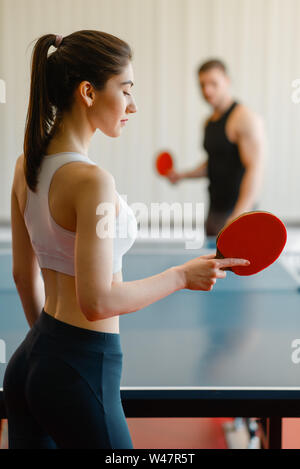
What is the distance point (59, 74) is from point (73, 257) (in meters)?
0.31

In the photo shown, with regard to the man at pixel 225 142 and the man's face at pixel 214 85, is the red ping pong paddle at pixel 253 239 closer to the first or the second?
the man at pixel 225 142

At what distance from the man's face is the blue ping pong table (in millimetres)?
1102

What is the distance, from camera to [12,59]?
495 centimetres

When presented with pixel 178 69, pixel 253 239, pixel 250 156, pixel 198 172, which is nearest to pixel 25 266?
pixel 253 239

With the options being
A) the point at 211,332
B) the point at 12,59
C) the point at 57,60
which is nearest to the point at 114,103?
the point at 57,60

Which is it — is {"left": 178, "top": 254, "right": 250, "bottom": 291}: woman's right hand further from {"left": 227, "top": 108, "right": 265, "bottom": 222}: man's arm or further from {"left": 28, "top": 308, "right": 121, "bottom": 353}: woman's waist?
{"left": 227, "top": 108, "right": 265, "bottom": 222}: man's arm

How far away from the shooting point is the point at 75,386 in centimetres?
93

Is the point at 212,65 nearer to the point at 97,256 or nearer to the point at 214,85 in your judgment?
the point at 214,85

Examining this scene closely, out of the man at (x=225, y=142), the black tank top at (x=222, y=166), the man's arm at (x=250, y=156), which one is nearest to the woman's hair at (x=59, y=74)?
the man's arm at (x=250, y=156)

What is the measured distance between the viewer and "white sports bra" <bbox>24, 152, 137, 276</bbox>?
3.00 ft

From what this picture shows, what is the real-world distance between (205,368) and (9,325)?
0.61 m

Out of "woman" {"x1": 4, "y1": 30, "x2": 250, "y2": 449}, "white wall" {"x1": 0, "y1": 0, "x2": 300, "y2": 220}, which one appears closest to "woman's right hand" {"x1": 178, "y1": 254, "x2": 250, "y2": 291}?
"woman" {"x1": 4, "y1": 30, "x2": 250, "y2": 449}

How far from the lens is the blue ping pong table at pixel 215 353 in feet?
3.94
